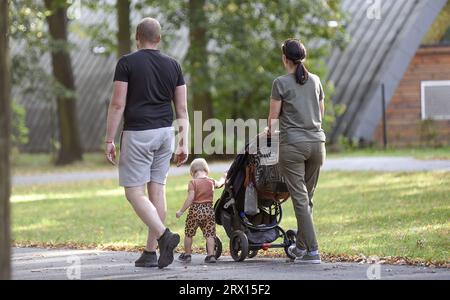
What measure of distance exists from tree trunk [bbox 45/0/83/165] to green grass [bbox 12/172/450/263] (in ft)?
36.4

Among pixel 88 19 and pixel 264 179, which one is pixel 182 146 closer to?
pixel 264 179

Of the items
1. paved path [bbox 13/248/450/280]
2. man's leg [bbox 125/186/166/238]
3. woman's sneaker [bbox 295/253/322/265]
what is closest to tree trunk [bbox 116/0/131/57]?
paved path [bbox 13/248/450/280]

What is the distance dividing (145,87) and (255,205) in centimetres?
168

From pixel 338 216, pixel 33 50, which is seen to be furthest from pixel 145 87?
pixel 33 50

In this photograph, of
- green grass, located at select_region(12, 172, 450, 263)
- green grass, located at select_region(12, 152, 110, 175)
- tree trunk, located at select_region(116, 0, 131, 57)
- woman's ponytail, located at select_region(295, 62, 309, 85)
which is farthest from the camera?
tree trunk, located at select_region(116, 0, 131, 57)

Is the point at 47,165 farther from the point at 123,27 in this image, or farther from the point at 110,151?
the point at 110,151

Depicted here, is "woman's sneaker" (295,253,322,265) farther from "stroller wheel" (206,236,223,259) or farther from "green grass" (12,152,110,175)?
"green grass" (12,152,110,175)

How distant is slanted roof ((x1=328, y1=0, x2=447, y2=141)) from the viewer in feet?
112

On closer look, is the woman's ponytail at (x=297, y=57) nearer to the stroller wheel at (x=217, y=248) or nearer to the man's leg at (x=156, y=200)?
the man's leg at (x=156, y=200)

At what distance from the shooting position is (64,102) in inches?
1423

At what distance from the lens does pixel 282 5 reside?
32.5 meters

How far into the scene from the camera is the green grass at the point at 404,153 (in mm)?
27703

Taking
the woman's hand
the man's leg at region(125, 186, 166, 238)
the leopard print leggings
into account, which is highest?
the woman's hand
